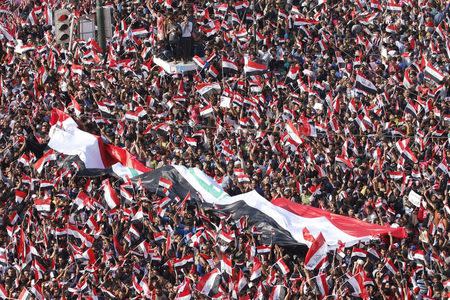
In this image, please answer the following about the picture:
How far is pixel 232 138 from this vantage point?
140 ft

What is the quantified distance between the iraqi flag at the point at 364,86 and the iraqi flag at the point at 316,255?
25.0ft

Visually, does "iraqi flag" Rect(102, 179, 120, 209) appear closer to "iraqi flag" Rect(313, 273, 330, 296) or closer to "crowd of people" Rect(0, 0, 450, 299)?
"crowd of people" Rect(0, 0, 450, 299)

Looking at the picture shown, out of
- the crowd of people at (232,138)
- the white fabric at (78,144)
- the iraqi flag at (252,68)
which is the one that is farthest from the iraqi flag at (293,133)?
the white fabric at (78,144)

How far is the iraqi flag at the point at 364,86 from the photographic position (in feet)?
141

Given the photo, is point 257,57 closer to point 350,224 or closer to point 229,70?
point 229,70

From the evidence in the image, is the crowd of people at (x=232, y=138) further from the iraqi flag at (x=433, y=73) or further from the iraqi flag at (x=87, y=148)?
the iraqi flag at (x=87, y=148)

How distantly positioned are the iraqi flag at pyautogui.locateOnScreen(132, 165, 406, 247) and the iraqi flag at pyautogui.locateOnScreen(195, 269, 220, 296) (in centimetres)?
224

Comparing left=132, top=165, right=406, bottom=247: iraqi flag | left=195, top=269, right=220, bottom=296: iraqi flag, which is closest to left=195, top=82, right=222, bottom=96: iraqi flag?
left=132, top=165, right=406, bottom=247: iraqi flag

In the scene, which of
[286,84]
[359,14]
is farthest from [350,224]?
[359,14]

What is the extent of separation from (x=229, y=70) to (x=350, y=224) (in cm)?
896

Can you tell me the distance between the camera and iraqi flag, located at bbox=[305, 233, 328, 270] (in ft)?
118

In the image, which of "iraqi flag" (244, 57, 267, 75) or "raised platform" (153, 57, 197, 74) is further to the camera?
"raised platform" (153, 57, 197, 74)

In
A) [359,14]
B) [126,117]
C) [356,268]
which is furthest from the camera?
[359,14]

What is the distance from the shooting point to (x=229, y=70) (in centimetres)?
4606
